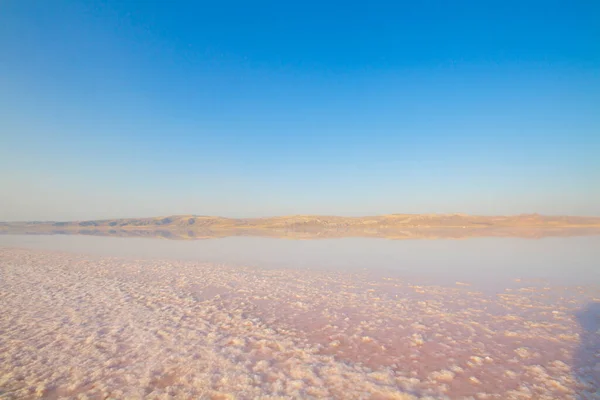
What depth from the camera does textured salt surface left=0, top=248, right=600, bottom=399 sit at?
4488mm

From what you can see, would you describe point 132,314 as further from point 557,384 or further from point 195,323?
point 557,384

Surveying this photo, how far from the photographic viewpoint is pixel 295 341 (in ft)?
20.2

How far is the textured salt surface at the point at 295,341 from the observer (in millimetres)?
4488

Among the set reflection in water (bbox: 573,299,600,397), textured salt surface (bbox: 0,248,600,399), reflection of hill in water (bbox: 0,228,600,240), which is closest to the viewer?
textured salt surface (bbox: 0,248,600,399)

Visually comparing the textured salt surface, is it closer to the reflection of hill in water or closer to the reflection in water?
the reflection in water

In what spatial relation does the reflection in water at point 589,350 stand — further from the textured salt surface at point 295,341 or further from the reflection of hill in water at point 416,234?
the reflection of hill in water at point 416,234

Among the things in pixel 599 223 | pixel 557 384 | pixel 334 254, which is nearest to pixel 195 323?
pixel 557 384

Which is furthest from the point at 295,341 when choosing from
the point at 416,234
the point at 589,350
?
the point at 416,234

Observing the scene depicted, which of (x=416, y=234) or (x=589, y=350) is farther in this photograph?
(x=416, y=234)

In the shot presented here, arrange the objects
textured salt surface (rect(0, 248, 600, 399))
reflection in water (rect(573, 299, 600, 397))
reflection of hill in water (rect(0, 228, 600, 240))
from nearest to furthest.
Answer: textured salt surface (rect(0, 248, 600, 399))
reflection in water (rect(573, 299, 600, 397))
reflection of hill in water (rect(0, 228, 600, 240))

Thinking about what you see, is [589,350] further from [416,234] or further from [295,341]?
[416,234]

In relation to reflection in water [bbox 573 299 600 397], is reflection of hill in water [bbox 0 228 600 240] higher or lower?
higher

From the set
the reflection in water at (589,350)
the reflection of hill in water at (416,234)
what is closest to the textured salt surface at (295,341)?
the reflection in water at (589,350)

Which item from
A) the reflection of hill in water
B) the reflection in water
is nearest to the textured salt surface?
the reflection in water
